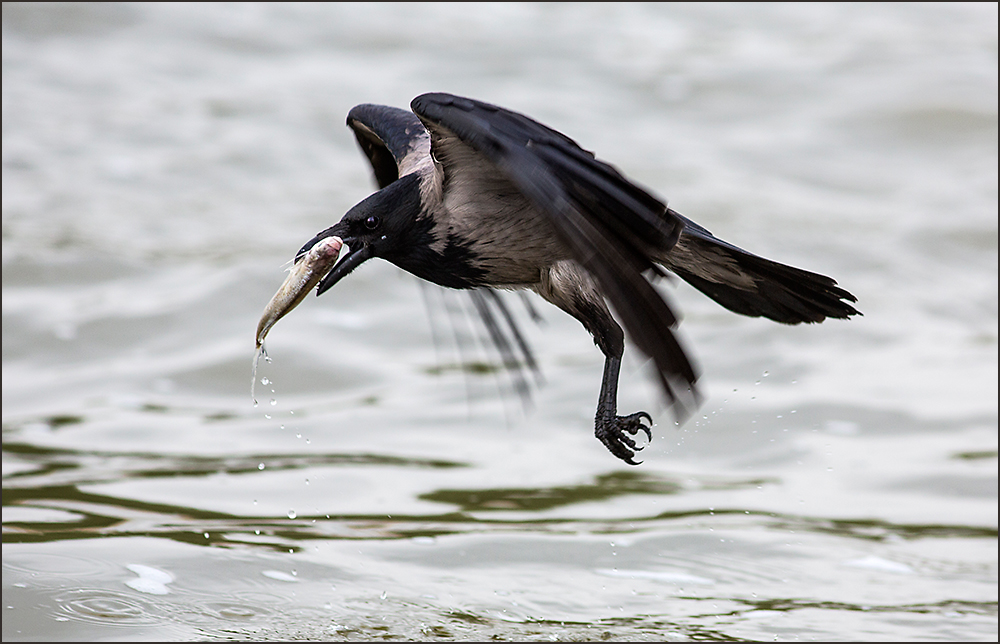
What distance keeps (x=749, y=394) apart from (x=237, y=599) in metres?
3.46

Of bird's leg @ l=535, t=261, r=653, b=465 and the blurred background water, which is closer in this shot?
bird's leg @ l=535, t=261, r=653, b=465

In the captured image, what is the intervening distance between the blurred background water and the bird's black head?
940mm

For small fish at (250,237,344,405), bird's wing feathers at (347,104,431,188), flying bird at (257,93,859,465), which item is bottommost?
small fish at (250,237,344,405)

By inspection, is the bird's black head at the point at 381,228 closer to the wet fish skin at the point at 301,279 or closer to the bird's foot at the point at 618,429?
the wet fish skin at the point at 301,279

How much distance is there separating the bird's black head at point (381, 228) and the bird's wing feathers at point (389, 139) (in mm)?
264

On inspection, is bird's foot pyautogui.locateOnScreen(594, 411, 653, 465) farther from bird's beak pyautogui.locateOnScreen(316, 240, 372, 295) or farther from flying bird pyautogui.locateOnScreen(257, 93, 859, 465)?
bird's beak pyautogui.locateOnScreen(316, 240, 372, 295)

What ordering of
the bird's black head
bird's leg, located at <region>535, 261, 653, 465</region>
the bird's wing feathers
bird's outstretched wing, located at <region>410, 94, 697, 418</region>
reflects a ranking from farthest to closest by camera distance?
1. the bird's wing feathers
2. bird's leg, located at <region>535, 261, 653, 465</region>
3. the bird's black head
4. bird's outstretched wing, located at <region>410, 94, 697, 418</region>

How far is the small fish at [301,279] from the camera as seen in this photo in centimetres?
351

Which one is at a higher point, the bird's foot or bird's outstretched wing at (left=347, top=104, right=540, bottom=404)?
bird's outstretched wing at (left=347, top=104, right=540, bottom=404)

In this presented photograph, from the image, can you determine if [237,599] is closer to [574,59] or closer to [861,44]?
[574,59]

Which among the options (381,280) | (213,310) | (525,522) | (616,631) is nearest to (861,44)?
(381,280)

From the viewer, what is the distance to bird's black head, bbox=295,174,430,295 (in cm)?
363

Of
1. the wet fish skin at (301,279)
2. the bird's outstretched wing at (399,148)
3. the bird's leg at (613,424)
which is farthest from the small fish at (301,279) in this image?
the bird's leg at (613,424)

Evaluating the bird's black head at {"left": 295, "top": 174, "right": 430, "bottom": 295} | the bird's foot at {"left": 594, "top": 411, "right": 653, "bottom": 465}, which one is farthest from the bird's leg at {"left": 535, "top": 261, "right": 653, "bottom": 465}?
the bird's black head at {"left": 295, "top": 174, "right": 430, "bottom": 295}
